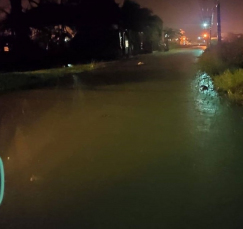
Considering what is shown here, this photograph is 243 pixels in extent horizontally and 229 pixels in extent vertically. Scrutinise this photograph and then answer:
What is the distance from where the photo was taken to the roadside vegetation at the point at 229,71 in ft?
62.7

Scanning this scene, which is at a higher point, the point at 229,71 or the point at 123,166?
the point at 123,166

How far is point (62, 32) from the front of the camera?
5650 centimetres

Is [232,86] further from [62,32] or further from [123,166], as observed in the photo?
[62,32]

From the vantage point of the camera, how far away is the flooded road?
20.0ft

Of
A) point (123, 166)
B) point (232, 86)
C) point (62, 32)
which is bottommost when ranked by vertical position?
point (232, 86)

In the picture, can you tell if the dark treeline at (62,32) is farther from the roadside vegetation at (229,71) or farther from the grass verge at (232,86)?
the grass verge at (232,86)

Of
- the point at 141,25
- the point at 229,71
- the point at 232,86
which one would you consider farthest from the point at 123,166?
the point at 141,25

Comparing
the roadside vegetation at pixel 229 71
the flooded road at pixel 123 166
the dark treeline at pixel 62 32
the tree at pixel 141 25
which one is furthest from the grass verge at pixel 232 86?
the tree at pixel 141 25

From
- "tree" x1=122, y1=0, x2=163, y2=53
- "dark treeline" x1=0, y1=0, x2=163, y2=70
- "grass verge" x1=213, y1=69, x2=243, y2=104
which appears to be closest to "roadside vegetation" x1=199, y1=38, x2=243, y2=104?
"grass verge" x1=213, y1=69, x2=243, y2=104

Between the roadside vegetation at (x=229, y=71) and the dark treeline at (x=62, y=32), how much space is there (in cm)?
1921

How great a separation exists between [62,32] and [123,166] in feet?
162

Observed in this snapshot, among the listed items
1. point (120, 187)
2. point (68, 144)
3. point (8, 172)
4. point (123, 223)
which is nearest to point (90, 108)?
point (68, 144)

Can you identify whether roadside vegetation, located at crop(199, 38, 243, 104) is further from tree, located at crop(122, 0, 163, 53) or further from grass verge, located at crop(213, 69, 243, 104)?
tree, located at crop(122, 0, 163, 53)

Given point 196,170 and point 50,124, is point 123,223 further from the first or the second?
point 50,124
